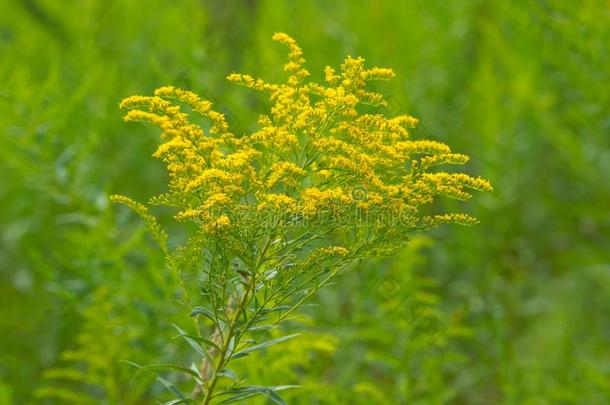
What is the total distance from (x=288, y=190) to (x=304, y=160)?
5.5 inches

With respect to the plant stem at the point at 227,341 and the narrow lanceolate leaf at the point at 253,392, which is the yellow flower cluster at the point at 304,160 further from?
the narrow lanceolate leaf at the point at 253,392

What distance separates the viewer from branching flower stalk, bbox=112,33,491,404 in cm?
166

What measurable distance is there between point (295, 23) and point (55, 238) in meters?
1.93

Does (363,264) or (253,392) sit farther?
(363,264)

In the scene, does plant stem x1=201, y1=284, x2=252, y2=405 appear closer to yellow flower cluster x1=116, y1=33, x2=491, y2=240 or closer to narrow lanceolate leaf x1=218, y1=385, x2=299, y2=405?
narrow lanceolate leaf x1=218, y1=385, x2=299, y2=405

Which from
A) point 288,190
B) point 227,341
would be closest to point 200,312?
point 227,341

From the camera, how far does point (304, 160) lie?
1.82 m

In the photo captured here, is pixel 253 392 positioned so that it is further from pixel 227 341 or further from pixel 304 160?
pixel 304 160

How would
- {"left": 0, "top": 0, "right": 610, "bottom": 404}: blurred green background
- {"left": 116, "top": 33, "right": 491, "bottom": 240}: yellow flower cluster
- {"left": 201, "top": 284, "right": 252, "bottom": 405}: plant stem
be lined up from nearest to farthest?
{"left": 116, "top": 33, "right": 491, "bottom": 240}: yellow flower cluster < {"left": 201, "top": 284, "right": 252, "bottom": 405}: plant stem < {"left": 0, "top": 0, "right": 610, "bottom": 404}: blurred green background

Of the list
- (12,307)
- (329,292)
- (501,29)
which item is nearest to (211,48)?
(329,292)

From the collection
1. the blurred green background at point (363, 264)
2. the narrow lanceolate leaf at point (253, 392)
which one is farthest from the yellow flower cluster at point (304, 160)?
the blurred green background at point (363, 264)

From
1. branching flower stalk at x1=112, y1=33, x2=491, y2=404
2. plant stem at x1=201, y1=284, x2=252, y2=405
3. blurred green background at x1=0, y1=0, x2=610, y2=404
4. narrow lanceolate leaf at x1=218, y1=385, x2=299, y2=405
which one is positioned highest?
blurred green background at x1=0, y1=0, x2=610, y2=404

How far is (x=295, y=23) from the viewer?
4.99 meters

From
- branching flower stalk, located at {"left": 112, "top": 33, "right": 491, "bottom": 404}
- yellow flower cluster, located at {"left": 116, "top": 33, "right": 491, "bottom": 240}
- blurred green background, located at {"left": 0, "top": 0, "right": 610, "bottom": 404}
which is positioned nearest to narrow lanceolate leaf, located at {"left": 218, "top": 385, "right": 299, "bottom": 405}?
branching flower stalk, located at {"left": 112, "top": 33, "right": 491, "bottom": 404}
